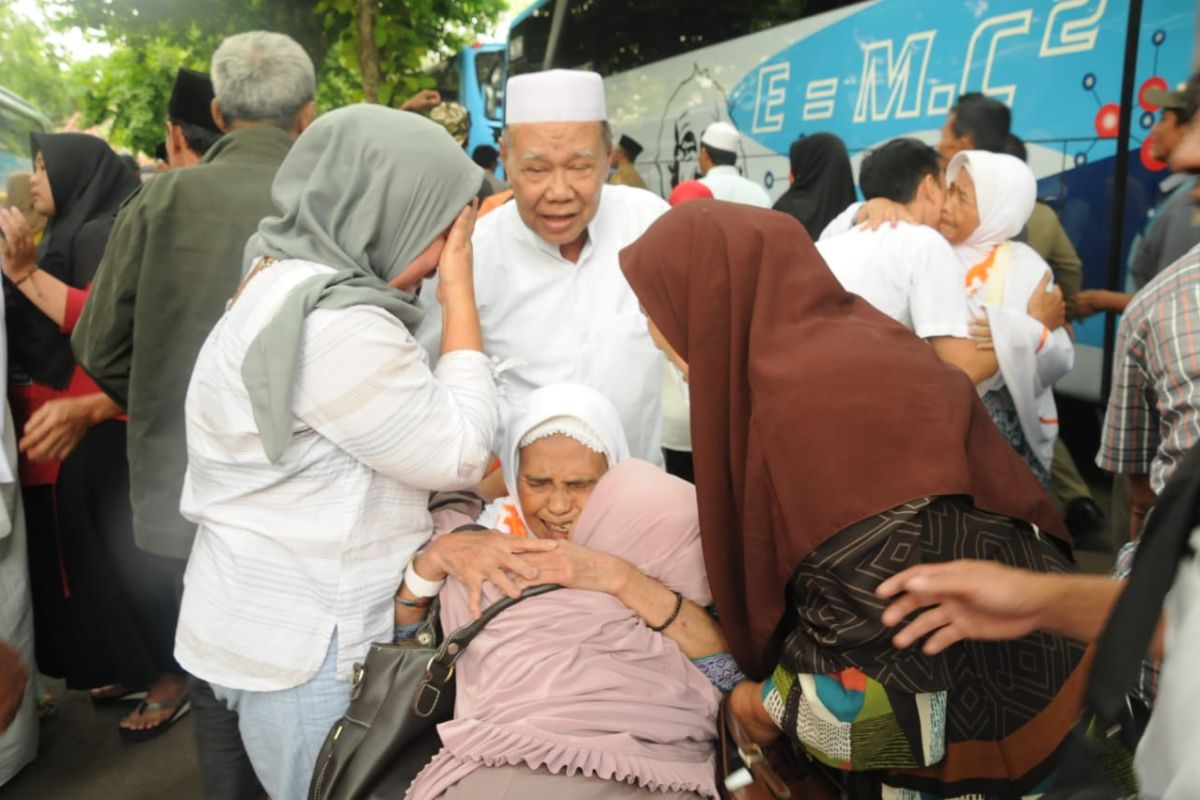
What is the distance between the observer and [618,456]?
7.52 feet

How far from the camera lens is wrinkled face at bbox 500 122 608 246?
2.48 meters

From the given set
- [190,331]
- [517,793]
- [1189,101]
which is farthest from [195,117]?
[1189,101]

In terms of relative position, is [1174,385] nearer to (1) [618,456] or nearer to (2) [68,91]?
(1) [618,456]

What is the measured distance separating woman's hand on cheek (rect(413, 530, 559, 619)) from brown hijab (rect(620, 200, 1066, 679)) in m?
0.36

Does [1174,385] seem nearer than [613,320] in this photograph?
Yes

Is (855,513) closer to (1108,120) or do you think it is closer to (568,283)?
(568,283)

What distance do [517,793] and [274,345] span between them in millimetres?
863

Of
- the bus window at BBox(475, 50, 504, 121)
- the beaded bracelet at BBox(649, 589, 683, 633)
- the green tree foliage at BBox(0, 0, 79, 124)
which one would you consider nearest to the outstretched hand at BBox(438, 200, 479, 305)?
the beaded bracelet at BBox(649, 589, 683, 633)

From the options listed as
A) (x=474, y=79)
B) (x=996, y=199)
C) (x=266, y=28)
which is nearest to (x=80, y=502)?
(x=996, y=199)

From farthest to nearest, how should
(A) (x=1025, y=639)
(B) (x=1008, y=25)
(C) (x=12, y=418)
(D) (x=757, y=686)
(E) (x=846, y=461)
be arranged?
(B) (x=1008, y=25), (C) (x=12, y=418), (D) (x=757, y=686), (A) (x=1025, y=639), (E) (x=846, y=461)

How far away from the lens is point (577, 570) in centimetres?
186

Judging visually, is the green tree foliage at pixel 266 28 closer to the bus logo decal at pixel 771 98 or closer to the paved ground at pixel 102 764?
the bus logo decal at pixel 771 98

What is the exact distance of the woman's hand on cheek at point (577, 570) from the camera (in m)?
1.85

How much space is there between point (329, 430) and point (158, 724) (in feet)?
7.55
